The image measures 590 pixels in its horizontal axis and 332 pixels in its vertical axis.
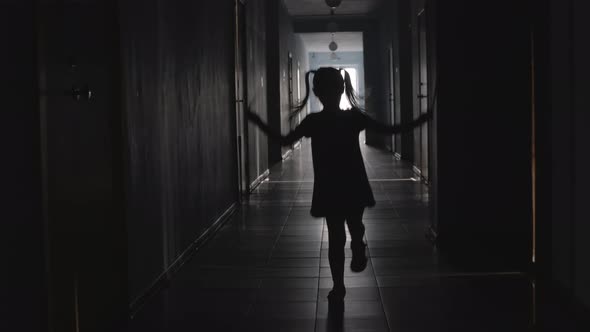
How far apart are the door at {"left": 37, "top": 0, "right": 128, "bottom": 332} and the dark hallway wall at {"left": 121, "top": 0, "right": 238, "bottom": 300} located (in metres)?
0.19

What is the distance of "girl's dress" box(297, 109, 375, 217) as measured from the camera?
3.51m

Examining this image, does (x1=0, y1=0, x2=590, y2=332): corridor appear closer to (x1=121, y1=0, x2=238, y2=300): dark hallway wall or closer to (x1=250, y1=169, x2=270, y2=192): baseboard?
(x1=121, y1=0, x2=238, y2=300): dark hallway wall

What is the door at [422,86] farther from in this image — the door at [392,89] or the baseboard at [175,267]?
the door at [392,89]

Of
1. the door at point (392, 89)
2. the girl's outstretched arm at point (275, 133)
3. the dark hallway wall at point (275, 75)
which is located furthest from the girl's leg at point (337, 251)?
the door at point (392, 89)

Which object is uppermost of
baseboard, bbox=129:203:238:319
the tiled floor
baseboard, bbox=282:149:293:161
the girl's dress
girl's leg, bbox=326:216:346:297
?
the girl's dress

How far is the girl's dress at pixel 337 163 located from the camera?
3.51 meters

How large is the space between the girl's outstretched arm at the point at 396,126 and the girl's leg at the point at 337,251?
49cm

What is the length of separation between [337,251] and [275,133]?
669 mm

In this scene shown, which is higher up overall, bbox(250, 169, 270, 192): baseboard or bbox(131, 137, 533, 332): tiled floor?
bbox(250, 169, 270, 192): baseboard

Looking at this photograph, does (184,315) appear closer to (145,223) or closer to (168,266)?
(145,223)

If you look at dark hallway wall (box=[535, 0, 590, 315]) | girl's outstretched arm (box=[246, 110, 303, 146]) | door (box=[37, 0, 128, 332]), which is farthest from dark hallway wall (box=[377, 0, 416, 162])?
door (box=[37, 0, 128, 332])

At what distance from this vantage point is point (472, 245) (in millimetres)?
4910

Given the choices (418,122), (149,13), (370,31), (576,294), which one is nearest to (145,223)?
(149,13)

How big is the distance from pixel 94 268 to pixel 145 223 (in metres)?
0.79
